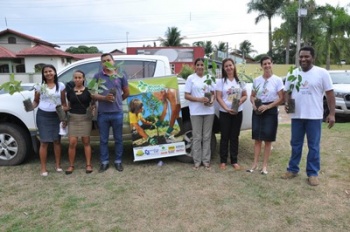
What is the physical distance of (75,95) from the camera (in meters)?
4.62

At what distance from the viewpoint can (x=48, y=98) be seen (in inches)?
182

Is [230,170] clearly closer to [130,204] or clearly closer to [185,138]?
[185,138]

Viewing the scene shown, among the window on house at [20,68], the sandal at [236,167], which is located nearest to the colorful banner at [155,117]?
the sandal at [236,167]

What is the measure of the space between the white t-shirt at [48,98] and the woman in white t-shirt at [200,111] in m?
1.85

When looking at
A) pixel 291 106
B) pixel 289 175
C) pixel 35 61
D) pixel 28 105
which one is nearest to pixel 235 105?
pixel 291 106

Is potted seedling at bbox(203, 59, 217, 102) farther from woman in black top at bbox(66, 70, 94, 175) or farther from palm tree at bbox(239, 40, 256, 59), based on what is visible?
palm tree at bbox(239, 40, 256, 59)

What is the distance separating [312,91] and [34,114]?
4026 mm

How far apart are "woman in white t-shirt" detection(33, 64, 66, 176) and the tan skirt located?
21 centimetres

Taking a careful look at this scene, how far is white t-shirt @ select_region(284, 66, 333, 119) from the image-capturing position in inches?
162

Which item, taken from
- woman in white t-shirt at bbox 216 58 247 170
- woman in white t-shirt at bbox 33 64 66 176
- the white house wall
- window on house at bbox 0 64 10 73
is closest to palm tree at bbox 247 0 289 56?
the white house wall

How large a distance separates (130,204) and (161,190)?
55cm

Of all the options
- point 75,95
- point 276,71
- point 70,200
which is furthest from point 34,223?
point 276,71

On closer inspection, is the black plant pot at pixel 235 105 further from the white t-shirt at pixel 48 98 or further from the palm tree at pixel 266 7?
the palm tree at pixel 266 7

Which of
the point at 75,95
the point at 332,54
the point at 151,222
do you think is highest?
the point at 332,54
